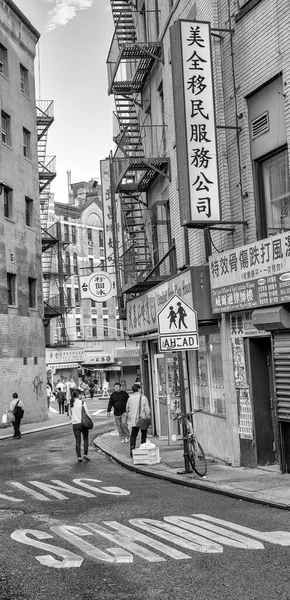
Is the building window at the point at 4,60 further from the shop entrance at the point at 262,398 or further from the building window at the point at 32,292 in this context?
the shop entrance at the point at 262,398

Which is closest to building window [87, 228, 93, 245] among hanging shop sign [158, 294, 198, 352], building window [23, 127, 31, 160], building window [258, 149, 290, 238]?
building window [23, 127, 31, 160]

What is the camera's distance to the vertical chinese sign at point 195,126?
14.7 m

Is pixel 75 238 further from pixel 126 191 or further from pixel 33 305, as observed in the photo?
pixel 126 191

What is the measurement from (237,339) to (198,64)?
17.9 feet

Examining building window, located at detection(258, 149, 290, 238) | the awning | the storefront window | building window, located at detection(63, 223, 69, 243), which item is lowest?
the storefront window

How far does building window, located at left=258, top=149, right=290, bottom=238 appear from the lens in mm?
14188

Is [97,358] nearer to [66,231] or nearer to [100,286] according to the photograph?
[66,231]

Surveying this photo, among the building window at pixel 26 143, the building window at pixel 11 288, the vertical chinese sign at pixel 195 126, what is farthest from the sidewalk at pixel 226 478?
the building window at pixel 26 143

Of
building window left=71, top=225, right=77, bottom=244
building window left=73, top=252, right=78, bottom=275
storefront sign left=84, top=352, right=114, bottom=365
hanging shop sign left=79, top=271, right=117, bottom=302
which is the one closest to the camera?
hanging shop sign left=79, top=271, right=117, bottom=302

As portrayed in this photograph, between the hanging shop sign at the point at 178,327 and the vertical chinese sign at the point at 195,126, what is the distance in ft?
5.34

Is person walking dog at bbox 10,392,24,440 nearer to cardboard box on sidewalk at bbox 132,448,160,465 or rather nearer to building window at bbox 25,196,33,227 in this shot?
cardboard box on sidewalk at bbox 132,448,160,465

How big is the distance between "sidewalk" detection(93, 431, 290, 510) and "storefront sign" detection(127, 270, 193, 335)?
3.53 m

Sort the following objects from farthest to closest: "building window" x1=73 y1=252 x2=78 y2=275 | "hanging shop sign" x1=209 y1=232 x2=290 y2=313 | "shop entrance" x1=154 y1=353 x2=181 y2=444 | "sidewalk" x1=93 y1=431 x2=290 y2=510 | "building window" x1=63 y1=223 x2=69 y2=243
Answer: "building window" x1=73 y1=252 x2=78 y2=275 < "building window" x1=63 y1=223 x2=69 y2=243 < "shop entrance" x1=154 y1=353 x2=181 y2=444 < "hanging shop sign" x1=209 y1=232 x2=290 y2=313 < "sidewalk" x1=93 y1=431 x2=290 y2=510

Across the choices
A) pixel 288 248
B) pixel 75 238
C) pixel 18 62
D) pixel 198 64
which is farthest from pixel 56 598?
pixel 75 238
